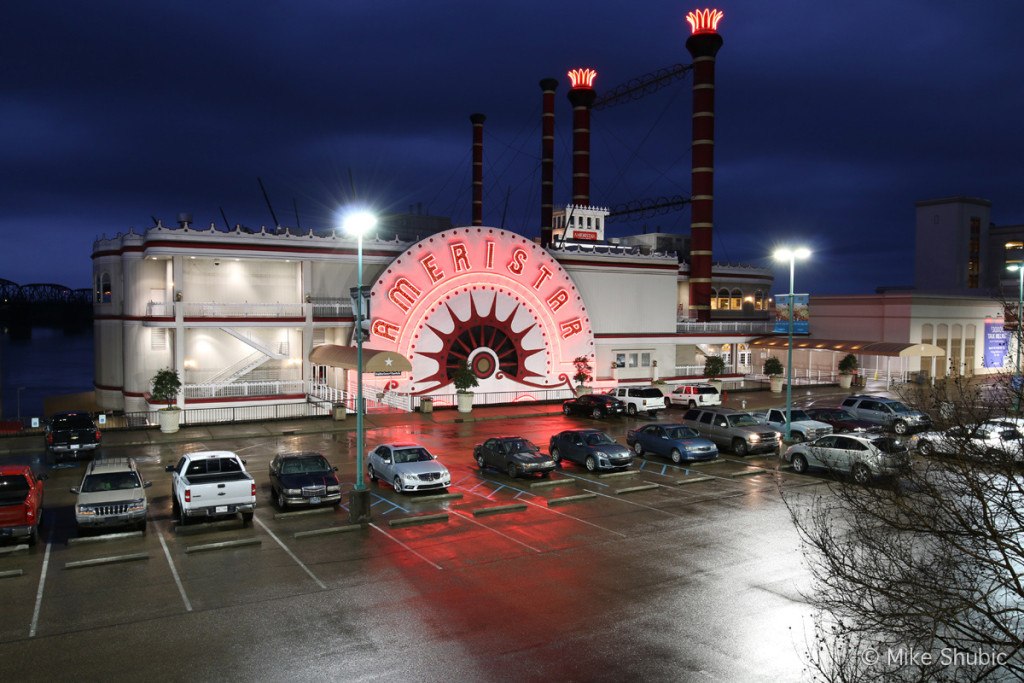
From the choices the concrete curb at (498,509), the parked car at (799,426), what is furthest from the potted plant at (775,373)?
the concrete curb at (498,509)

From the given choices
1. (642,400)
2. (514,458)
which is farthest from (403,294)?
(514,458)

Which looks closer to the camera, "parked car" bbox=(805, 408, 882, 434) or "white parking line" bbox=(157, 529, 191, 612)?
"white parking line" bbox=(157, 529, 191, 612)

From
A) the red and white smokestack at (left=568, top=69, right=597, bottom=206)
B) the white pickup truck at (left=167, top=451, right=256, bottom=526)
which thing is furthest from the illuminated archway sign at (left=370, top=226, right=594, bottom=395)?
the red and white smokestack at (left=568, top=69, right=597, bottom=206)

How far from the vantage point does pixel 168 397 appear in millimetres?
35500

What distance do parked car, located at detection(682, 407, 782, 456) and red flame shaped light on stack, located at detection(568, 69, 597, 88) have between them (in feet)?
189

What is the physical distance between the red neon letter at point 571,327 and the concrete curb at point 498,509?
2743 cm

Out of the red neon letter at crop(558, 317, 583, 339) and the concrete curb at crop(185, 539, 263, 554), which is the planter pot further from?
the red neon letter at crop(558, 317, 583, 339)

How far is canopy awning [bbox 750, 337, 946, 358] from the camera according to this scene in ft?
183

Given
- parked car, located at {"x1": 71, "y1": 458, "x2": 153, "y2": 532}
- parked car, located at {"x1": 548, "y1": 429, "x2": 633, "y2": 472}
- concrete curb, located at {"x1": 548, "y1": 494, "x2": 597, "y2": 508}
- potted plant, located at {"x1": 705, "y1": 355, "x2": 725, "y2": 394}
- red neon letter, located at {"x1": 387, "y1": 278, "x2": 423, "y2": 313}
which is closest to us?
parked car, located at {"x1": 71, "y1": 458, "x2": 153, "y2": 532}

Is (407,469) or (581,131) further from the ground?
(581,131)

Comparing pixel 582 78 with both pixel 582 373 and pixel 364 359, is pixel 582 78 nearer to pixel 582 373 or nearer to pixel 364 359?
pixel 582 373

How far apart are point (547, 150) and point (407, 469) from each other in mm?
63659

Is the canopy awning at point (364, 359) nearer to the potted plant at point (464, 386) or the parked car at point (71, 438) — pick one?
the potted plant at point (464, 386)

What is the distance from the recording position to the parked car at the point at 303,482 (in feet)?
68.4
